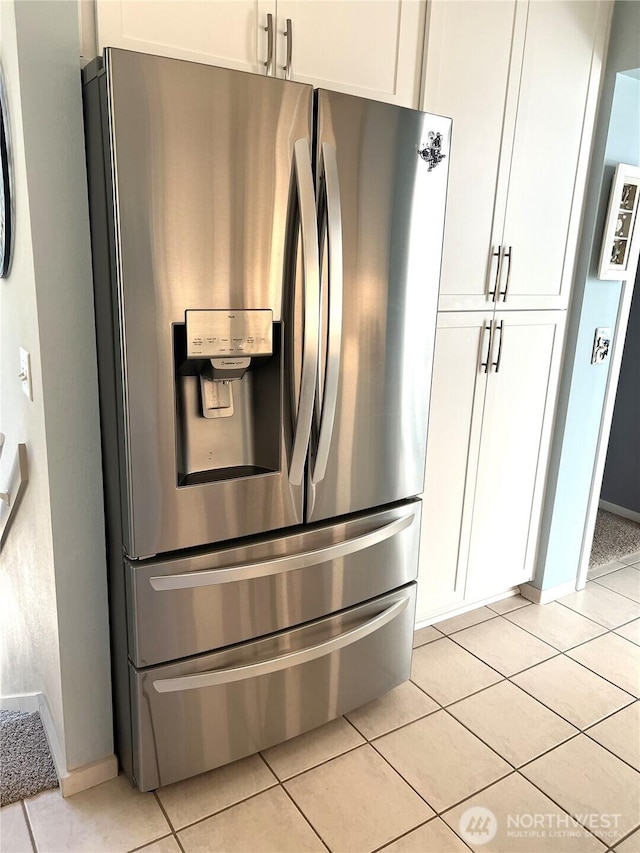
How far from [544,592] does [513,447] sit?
2.40ft

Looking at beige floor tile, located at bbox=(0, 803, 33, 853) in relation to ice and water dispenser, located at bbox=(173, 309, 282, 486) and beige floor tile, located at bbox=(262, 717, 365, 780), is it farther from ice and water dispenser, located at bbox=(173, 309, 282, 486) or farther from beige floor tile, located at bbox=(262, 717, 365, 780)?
ice and water dispenser, located at bbox=(173, 309, 282, 486)

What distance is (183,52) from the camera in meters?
1.58

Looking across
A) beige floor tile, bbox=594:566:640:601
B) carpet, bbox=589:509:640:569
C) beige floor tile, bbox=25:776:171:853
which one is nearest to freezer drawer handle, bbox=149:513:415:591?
beige floor tile, bbox=25:776:171:853

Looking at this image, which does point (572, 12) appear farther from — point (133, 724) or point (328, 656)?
point (133, 724)

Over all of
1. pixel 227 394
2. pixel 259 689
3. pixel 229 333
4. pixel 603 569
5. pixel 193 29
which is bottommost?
pixel 603 569

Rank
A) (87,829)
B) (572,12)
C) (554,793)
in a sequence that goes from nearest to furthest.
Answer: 1. (87,829)
2. (554,793)
3. (572,12)

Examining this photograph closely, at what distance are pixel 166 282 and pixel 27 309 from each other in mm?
404

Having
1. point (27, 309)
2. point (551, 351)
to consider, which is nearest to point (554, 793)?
point (551, 351)

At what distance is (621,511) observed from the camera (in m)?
3.99

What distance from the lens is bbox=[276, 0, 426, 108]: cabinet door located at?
5.71 ft

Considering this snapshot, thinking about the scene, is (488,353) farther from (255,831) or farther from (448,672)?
(255,831)

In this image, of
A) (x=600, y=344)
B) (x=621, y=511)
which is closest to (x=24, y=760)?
(x=600, y=344)

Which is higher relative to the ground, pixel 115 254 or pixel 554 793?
pixel 115 254

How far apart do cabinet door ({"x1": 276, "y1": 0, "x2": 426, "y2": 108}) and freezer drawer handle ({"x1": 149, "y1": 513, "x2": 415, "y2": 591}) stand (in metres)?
1.27
